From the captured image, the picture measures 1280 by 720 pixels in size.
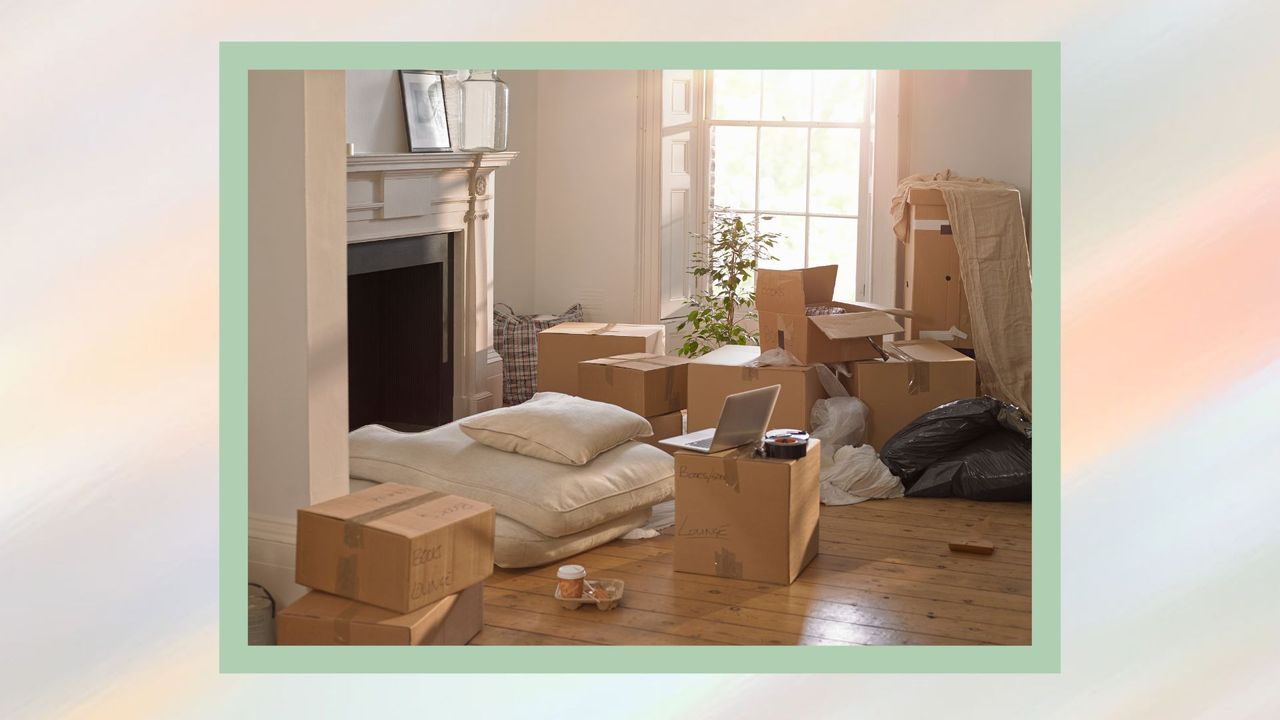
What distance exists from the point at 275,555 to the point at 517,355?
326cm

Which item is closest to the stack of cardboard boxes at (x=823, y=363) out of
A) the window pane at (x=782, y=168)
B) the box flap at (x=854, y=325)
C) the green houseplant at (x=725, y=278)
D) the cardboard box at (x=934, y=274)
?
the box flap at (x=854, y=325)

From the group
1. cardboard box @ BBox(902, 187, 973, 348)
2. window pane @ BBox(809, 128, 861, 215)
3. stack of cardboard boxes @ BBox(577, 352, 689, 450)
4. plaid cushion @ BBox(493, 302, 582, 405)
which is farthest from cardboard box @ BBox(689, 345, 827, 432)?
window pane @ BBox(809, 128, 861, 215)

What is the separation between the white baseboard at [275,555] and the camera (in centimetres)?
307

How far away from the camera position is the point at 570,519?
372 centimetres

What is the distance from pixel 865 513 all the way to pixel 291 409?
2171mm

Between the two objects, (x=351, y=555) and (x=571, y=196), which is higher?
(x=571, y=196)

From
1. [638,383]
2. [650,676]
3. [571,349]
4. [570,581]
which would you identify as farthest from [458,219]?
[650,676]

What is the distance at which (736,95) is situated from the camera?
675 centimetres

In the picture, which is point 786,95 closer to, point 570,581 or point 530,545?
point 530,545

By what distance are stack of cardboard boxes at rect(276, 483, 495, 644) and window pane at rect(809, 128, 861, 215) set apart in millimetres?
4082
